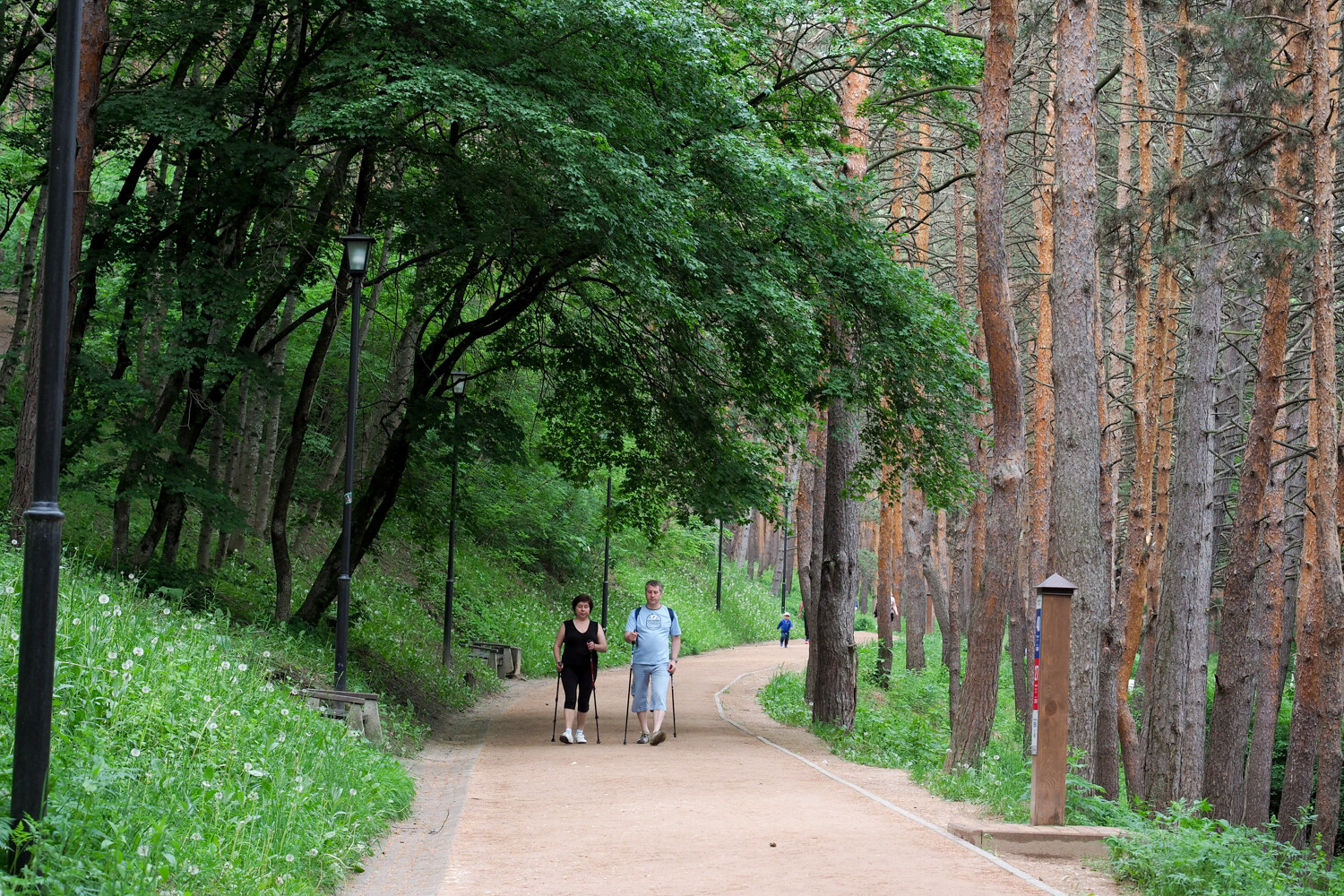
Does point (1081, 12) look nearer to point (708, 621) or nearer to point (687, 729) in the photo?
point (687, 729)

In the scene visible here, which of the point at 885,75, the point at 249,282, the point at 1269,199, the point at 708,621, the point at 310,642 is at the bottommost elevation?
the point at 708,621

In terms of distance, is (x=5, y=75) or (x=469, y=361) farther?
→ (x=469, y=361)

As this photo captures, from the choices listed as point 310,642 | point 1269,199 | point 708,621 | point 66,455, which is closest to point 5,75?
point 66,455

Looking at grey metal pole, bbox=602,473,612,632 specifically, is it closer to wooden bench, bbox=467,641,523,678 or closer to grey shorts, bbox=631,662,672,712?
wooden bench, bbox=467,641,523,678

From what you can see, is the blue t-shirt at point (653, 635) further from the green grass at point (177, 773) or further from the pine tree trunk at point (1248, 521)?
the pine tree trunk at point (1248, 521)

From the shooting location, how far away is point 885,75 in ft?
57.1

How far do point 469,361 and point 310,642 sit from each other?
35.2 ft

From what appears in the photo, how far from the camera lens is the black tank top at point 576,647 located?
47.3 feet

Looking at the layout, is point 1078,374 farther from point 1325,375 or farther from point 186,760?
point 186,760

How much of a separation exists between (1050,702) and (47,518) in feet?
22.7

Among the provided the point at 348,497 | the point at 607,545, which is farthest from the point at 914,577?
the point at 348,497

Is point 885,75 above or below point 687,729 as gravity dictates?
above

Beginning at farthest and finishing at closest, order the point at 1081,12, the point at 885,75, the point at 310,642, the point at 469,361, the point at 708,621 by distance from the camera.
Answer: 1. the point at 708,621
2. the point at 469,361
3. the point at 885,75
4. the point at 310,642
5. the point at 1081,12

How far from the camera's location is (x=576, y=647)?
572 inches
